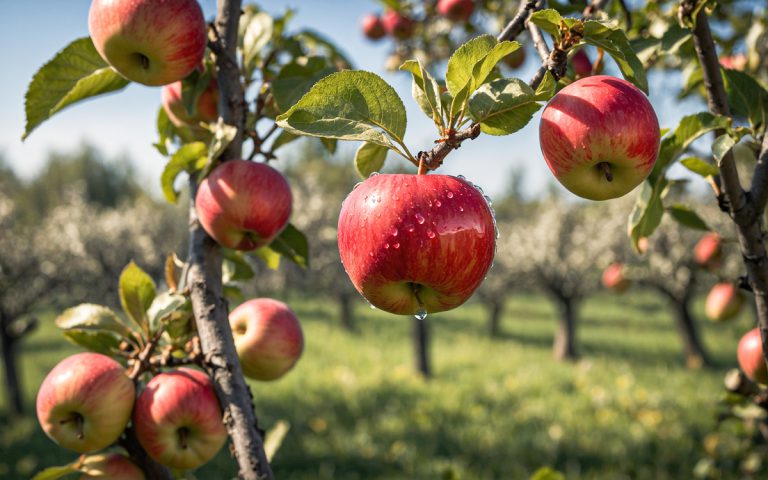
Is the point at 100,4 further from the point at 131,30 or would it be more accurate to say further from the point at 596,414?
the point at 596,414

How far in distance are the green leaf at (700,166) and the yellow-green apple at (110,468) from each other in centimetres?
125

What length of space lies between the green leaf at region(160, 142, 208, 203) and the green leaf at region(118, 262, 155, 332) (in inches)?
7.8

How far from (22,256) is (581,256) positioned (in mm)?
10696

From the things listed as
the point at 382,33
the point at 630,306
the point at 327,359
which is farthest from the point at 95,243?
the point at 630,306

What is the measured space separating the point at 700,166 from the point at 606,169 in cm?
38

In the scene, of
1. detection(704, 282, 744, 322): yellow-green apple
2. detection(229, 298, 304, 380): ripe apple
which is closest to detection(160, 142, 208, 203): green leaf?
detection(229, 298, 304, 380): ripe apple

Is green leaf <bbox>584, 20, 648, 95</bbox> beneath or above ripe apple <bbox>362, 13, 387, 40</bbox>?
beneath

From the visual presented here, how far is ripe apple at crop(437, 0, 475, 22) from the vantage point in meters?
3.05

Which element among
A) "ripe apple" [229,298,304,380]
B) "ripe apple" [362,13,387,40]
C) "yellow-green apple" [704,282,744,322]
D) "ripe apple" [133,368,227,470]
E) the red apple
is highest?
"ripe apple" [362,13,387,40]

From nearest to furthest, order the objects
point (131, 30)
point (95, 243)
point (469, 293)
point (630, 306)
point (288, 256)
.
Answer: point (469, 293) < point (131, 30) < point (288, 256) < point (95, 243) < point (630, 306)

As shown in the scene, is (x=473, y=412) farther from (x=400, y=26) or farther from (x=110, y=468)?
(x=110, y=468)

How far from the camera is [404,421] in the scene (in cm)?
619

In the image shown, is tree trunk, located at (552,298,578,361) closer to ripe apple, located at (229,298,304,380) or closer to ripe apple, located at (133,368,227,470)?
ripe apple, located at (229,298,304,380)

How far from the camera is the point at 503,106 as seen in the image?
81 centimetres
